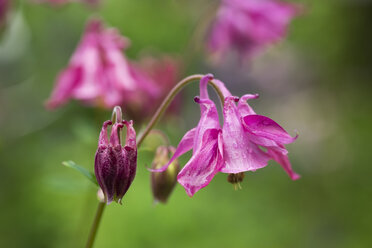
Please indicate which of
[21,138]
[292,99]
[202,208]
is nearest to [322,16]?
[292,99]

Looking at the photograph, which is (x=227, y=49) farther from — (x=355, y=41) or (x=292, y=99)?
(x=355, y=41)

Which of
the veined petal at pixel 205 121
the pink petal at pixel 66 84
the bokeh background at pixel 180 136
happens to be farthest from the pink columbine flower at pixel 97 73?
the veined petal at pixel 205 121

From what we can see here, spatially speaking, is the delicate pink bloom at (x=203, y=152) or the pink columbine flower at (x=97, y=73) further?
the pink columbine flower at (x=97, y=73)

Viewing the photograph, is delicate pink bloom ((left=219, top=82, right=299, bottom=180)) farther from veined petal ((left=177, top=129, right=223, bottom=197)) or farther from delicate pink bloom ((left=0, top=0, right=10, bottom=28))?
delicate pink bloom ((left=0, top=0, right=10, bottom=28))

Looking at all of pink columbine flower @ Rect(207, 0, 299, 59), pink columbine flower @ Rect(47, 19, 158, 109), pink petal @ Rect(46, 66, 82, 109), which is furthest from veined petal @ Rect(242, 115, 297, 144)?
pink columbine flower @ Rect(207, 0, 299, 59)

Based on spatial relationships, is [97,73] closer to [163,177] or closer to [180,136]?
[163,177]

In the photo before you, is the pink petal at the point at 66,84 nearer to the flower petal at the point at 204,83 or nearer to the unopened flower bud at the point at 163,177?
the unopened flower bud at the point at 163,177

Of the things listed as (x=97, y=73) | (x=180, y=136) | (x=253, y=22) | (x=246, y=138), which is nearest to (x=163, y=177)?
(x=246, y=138)
